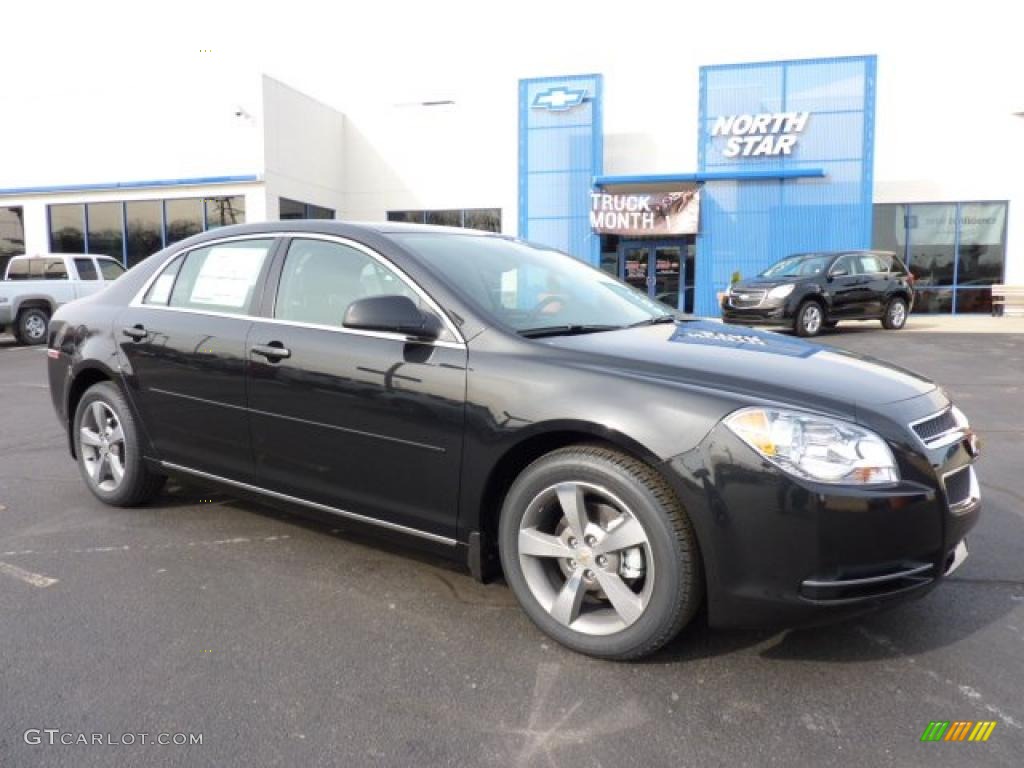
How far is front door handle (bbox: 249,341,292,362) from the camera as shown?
140 inches

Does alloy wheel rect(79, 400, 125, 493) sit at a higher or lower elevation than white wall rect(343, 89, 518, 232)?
lower

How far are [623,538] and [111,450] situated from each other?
10.6 ft

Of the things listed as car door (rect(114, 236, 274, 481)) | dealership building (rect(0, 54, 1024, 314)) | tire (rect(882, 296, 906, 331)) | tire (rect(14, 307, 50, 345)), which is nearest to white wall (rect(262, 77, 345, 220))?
dealership building (rect(0, 54, 1024, 314))

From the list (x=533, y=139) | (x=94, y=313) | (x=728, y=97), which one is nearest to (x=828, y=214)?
(x=728, y=97)

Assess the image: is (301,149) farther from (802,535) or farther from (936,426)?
(802,535)

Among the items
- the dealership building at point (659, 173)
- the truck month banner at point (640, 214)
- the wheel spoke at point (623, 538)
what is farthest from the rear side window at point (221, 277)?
the truck month banner at point (640, 214)

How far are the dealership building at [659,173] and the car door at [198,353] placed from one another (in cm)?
1866

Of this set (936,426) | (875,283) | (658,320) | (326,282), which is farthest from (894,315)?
(326,282)

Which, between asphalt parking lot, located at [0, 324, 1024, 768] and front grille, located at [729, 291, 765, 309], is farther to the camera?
front grille, located at [729, 291, 765, 309]

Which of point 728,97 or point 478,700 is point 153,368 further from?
point 728,97

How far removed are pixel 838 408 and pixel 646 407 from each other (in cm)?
62

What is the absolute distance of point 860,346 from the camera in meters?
14.1

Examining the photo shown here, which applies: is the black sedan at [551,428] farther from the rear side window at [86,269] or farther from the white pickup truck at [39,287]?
the rear side window at [86,269]

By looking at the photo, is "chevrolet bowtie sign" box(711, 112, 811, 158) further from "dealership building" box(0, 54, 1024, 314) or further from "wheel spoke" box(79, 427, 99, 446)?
"wheel spoke" box(79, 427, 99, 446)
